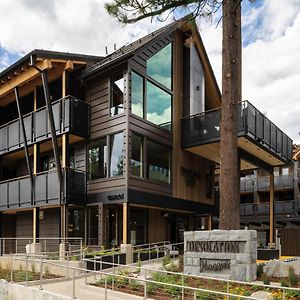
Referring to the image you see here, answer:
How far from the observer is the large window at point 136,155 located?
60.9 ft

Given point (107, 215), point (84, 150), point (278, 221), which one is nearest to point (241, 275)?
point (107, 215)

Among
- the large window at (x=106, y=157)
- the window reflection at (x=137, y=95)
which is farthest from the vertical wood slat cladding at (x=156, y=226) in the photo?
the window reflection at (x=137, y=95)

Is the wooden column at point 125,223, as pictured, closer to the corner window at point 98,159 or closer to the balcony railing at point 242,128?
the corner window at point 98,159

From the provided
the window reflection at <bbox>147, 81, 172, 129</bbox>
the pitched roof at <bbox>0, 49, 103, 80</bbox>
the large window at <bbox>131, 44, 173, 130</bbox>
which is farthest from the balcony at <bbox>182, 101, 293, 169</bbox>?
the pitched roof at <bbox>0, 49, 103, 80</bbox>

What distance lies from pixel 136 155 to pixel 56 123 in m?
3.70

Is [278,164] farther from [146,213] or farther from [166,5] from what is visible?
[166,5]

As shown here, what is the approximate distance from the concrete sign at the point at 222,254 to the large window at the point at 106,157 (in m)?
6.71

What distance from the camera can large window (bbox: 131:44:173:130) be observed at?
19250mm

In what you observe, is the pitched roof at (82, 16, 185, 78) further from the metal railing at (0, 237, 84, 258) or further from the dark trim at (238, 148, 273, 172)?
the metal railing at (0, 237, 84, 258)

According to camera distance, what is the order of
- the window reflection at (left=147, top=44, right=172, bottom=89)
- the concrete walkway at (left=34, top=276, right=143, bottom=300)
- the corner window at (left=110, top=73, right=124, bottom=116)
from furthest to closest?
the window reflection at (left=147, top=44, right=172, bottom=89) → the corner window at (left=110, top=73, right=124, bottom=116) → the concrete walkway at (left=34, top=276, right=143, bottom=300)

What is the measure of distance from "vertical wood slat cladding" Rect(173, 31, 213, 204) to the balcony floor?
505 millimetres

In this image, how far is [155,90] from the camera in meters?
20.6

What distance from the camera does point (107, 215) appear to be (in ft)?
64.5

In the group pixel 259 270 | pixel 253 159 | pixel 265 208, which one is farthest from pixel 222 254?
pixel 265 208
